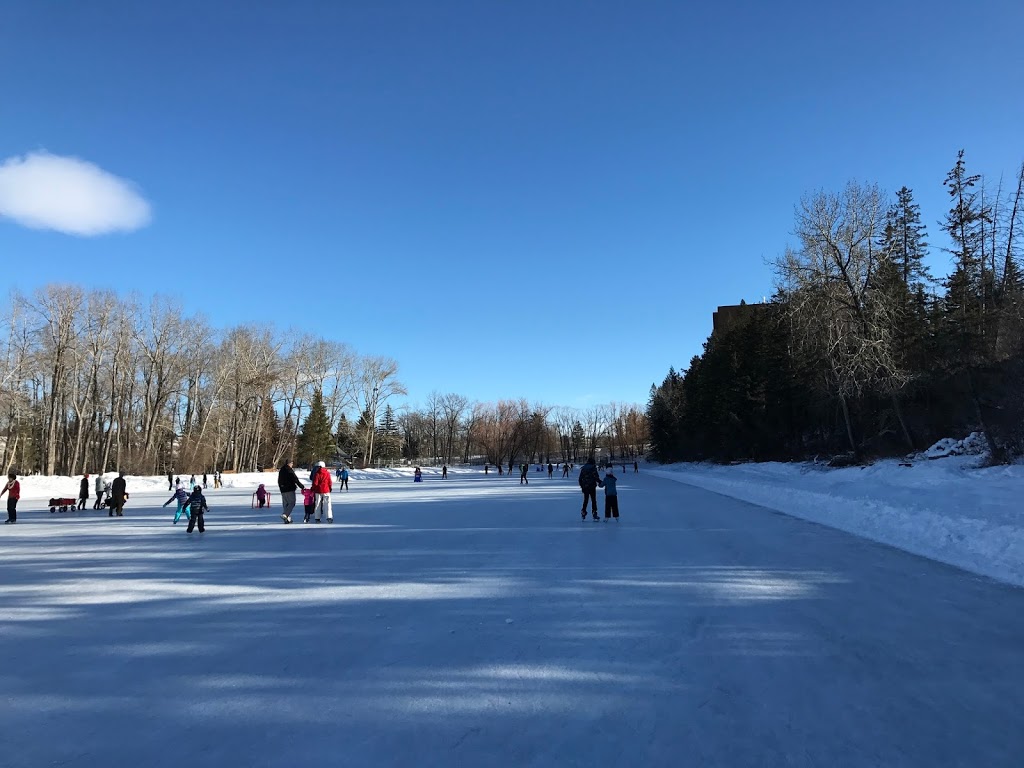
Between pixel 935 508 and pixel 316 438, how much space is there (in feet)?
227

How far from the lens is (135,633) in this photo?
18.3ft

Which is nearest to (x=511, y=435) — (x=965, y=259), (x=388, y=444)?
(x=388, y=444)

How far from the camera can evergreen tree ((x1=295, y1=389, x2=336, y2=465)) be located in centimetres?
6666

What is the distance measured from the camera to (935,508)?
12.0 metres

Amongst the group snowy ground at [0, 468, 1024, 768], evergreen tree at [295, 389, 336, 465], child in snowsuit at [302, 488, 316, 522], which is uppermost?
evergreen tree at [295, 389, 336, 465]

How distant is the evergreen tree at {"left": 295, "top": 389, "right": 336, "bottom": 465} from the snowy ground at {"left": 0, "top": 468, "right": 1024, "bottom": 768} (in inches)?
2237

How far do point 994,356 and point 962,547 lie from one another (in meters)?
14.0

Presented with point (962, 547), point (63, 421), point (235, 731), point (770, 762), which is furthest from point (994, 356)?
point (63, 421)

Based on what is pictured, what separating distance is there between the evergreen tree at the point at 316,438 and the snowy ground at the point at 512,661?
56.8 m

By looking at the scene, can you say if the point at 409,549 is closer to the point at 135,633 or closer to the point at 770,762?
the point at 135,633

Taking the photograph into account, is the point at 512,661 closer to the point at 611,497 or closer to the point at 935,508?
the point at 611,497

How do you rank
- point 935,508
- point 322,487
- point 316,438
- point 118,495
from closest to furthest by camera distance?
point 935,508 → point 322,487 → point 118,495 → point 316,438

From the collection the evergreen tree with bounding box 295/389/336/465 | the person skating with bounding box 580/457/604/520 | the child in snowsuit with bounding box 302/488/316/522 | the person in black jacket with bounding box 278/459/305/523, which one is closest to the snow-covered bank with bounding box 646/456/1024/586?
the person skating with bounding box 580/457/604/520

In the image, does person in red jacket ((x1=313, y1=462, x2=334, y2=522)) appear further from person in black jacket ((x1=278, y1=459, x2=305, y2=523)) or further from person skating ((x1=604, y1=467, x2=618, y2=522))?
person skating ((x1=604, y1=467, x2=618, y2=522))
